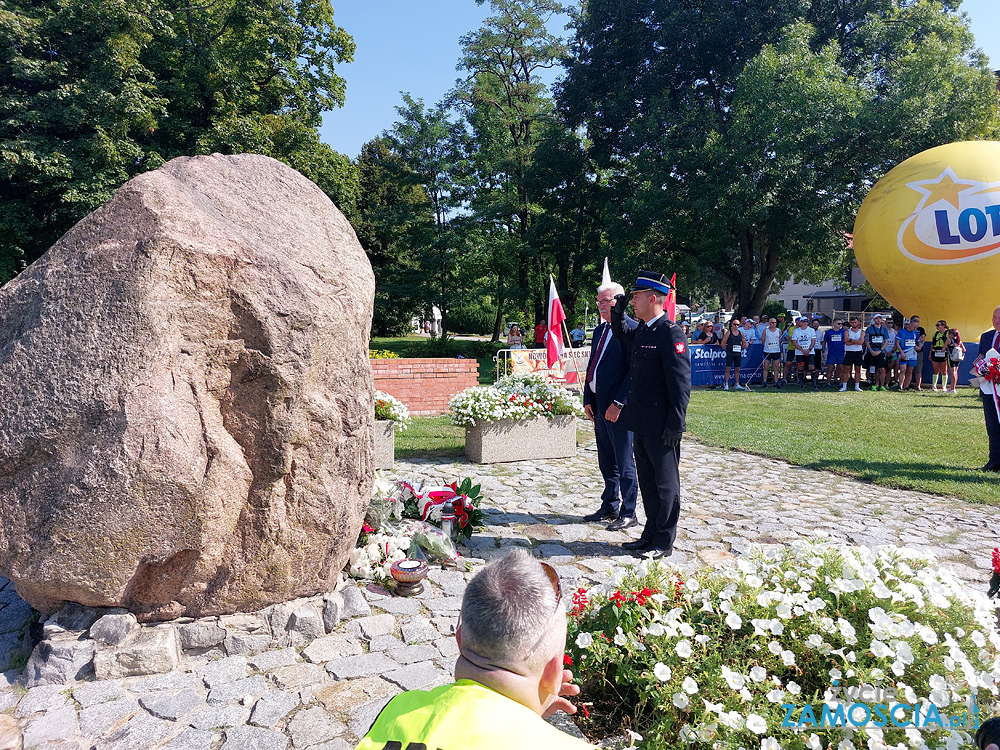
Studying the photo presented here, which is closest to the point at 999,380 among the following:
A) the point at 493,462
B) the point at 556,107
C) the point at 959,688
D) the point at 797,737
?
the point at 493,462

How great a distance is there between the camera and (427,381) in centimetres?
1166

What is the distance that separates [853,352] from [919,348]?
1570 millimetres

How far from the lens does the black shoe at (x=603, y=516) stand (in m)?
6.08

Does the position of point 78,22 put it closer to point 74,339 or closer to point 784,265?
point 74,339

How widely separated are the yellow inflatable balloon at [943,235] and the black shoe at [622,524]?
44.5 feet

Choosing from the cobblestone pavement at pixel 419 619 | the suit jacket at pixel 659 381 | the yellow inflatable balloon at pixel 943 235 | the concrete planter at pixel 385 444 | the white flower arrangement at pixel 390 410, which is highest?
Answer: the yellow inflatable balloon at pixel 943 235

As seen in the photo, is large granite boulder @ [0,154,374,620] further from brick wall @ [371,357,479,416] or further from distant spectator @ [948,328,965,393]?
distant spectator @ [948,328,965,393]

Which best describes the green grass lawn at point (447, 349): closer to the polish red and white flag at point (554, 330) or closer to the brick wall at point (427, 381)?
the polish red and white flag at point (554, 330)

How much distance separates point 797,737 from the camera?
7.36 feet

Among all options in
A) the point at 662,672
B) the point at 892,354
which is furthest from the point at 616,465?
the point at 892,354

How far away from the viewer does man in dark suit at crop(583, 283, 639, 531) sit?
5949mm

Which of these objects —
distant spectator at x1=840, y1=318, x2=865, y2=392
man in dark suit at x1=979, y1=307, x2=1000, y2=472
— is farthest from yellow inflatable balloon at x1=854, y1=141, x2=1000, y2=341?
man in dark suit at x1=979, y1=307, x2=1000, y2=472

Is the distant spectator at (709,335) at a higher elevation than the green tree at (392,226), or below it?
below

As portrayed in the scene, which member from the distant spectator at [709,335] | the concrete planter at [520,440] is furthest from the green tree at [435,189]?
the concrete planter at [520,440]
